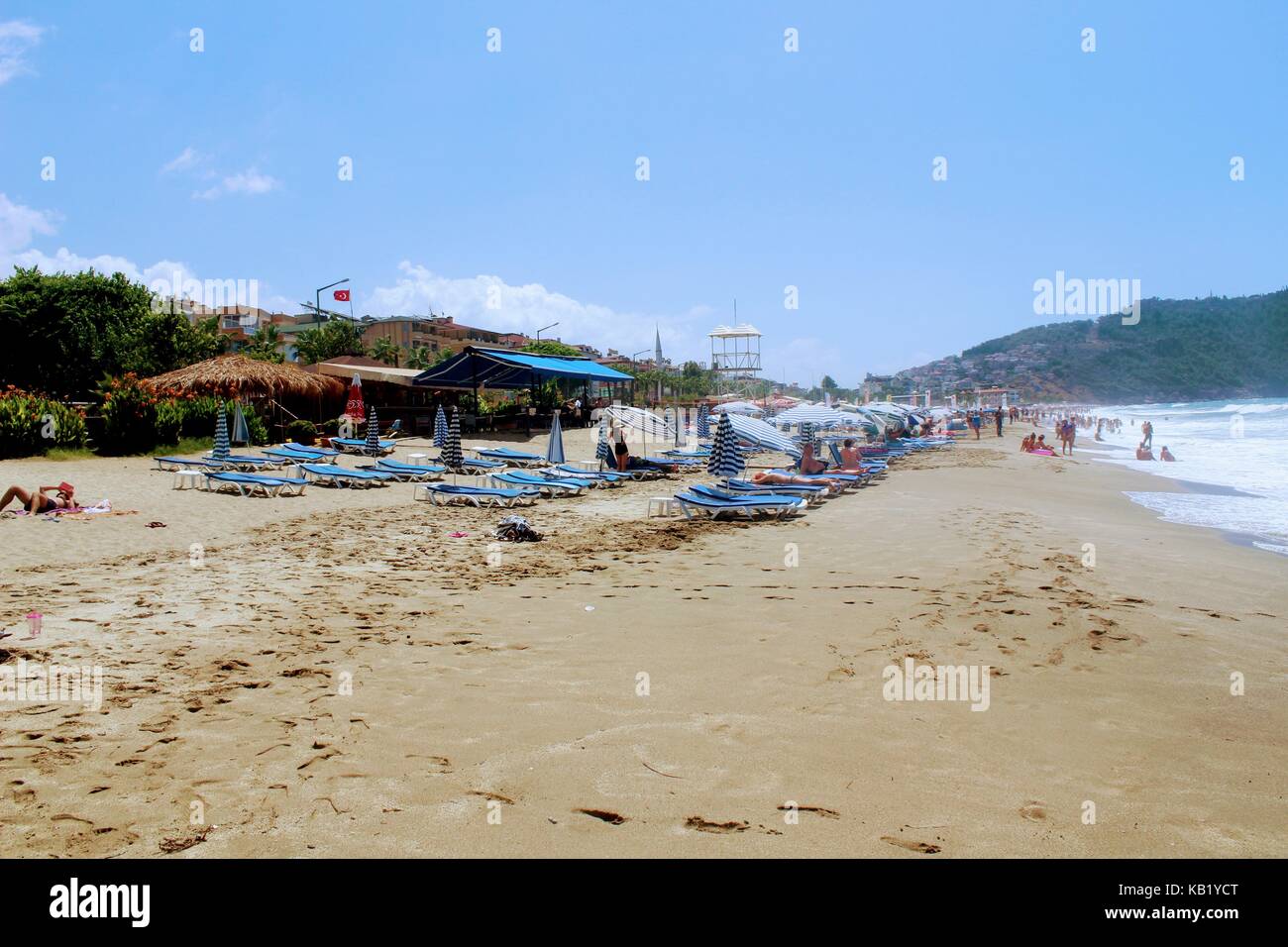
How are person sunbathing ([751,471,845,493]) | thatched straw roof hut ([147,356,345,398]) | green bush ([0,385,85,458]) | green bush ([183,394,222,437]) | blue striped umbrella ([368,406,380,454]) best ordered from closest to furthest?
person sunbathing ([751,471,845,493]) → green bush ([0,385,85,458]) → blue striped umbrella ([368,406,380,454]) → green bush ([183,394,222,437]) → thatched straw roof hut ([147,356,345,398])

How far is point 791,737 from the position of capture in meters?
3.71

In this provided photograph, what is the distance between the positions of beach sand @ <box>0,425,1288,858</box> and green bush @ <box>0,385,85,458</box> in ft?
37.2

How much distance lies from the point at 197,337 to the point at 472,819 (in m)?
35.5

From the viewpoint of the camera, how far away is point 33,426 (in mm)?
17453

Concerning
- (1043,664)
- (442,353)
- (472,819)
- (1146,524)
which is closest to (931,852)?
(472,819)

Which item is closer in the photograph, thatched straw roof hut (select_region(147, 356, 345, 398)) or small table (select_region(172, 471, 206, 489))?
small table (select_region(172, 471, 206, 489))

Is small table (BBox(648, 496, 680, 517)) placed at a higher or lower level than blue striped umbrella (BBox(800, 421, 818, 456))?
lower

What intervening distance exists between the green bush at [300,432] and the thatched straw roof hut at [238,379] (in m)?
1.18

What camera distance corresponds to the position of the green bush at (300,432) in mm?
23547

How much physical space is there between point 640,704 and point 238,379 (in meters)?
22.5

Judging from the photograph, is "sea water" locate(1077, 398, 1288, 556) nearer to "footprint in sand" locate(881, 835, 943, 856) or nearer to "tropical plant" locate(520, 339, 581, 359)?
"footprint in sand" locate(881, 835, 943, 856)

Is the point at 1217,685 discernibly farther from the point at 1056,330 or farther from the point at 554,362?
the point at 1056,330

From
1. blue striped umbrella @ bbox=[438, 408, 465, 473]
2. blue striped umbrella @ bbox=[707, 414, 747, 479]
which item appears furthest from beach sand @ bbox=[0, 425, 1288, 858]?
blue striped umbrella @ bbox=[438, 408, 465, 473]

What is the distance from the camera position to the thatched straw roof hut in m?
22.4
